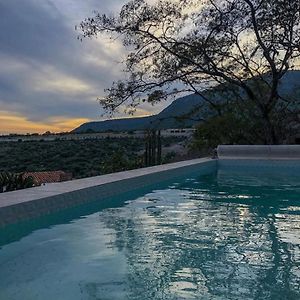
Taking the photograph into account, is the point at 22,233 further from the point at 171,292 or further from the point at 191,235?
the point at 171,292

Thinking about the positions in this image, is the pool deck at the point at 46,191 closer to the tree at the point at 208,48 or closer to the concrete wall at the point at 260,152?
the concrete wall at the point at 260,152

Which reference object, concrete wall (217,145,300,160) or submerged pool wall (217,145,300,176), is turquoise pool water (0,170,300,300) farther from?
concrete wall (217,145,300,160)

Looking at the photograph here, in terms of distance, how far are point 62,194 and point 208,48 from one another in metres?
10.5

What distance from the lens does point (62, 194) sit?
5344 millimetres

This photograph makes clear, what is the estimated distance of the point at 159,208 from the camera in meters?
6.07

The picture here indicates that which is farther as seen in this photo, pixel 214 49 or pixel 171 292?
pixel 214 49

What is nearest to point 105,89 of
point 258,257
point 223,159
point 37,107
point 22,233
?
point 37,107

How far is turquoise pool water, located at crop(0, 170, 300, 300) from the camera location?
2895 mm

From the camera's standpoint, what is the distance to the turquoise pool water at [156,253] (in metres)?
2.89

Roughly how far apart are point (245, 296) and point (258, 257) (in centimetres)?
89

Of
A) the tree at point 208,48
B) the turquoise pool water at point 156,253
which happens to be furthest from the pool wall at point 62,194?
the tree at point 208,48

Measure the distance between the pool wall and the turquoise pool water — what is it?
0.11m

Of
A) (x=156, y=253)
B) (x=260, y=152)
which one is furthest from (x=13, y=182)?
(x=260, y=152)

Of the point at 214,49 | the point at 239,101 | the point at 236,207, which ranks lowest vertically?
the point at 236,207
